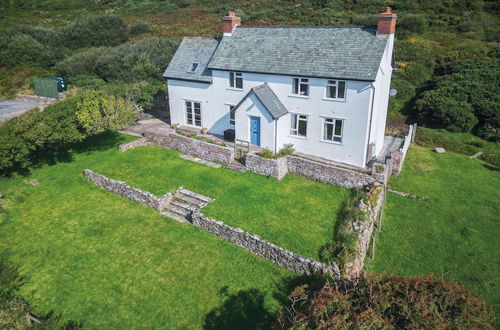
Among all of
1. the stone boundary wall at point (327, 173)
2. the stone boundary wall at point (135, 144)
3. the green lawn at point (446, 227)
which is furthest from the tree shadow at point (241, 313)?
the stone boundary wall at point (135, 144)

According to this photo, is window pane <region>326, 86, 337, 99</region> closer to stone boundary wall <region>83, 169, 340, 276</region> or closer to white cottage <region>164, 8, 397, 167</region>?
white cottage <region>164, 8, 397, 167</region>

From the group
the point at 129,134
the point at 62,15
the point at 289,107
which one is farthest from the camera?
the point at 62,15

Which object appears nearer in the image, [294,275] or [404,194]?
[294,275]

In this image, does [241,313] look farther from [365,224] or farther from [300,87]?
[300,87]

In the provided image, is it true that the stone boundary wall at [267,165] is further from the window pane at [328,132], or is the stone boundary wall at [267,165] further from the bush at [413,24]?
the bush at [413,24]

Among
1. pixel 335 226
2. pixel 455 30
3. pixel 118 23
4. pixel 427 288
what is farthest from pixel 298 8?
pixel 427 288

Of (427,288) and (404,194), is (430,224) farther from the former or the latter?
(427,288)
